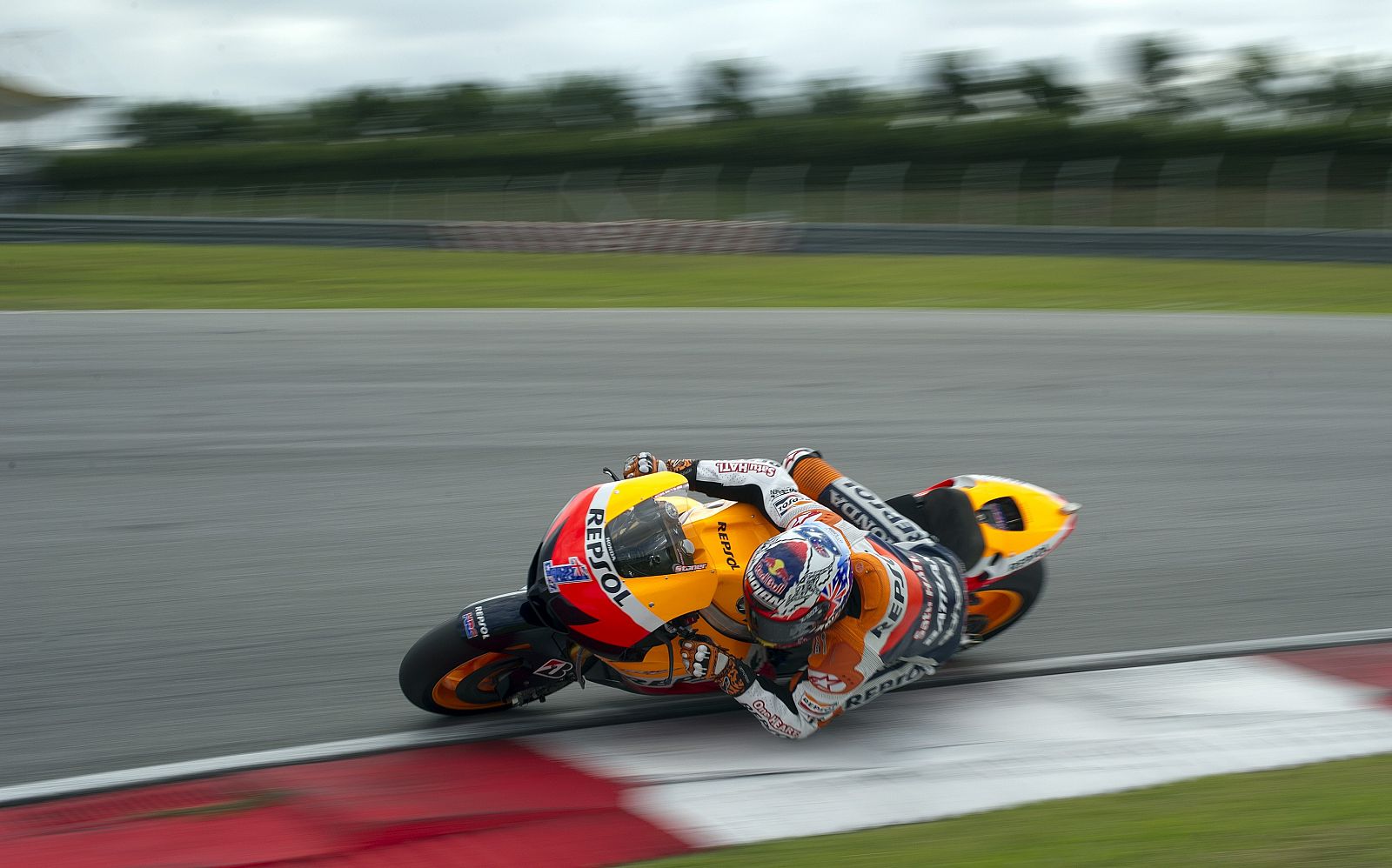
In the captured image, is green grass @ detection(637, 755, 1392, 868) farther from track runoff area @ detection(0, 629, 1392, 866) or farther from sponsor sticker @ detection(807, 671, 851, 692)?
sponsor sticker @ detection(807, 671, 851, 692)

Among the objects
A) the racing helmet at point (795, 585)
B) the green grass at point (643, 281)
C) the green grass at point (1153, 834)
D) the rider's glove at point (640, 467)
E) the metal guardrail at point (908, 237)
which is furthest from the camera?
the metal guardrail at point (908, 237)

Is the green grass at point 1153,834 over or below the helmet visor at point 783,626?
below

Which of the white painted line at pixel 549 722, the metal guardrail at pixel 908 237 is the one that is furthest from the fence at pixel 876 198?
the white painted line at pixel 549 722

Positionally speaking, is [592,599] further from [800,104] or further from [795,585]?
[800,104]

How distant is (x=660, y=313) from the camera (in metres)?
14.0

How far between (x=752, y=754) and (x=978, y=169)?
80.2ft

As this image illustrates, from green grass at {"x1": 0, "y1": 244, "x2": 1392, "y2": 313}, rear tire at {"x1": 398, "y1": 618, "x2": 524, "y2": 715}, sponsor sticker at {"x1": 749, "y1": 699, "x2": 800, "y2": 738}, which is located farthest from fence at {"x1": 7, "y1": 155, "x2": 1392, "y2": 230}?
sponsor sticker at {"x1": 749, "y1": 699, "x2": 800, "y2": 738}

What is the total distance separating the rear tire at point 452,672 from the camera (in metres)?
4.61

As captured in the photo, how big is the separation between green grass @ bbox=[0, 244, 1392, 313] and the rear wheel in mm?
10363

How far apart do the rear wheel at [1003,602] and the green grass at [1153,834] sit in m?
1.20

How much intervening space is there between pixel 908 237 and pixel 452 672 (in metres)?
18.3

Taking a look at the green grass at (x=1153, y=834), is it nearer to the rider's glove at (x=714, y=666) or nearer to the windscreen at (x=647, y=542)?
the rider's glove at (x=714, y=666)

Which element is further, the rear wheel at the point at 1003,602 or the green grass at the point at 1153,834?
the rear wheel at the point at 1003,602

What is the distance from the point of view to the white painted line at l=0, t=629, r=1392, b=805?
440 centimetres
